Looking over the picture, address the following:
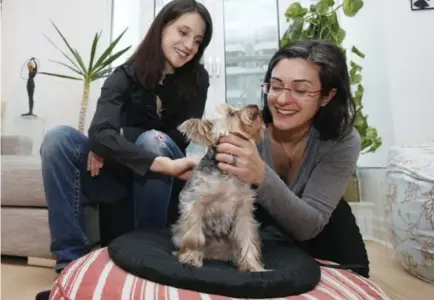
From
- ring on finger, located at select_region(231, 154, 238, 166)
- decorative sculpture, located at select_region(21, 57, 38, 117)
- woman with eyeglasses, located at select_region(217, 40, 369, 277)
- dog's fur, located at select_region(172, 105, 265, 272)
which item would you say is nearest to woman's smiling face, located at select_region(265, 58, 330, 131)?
woman with eyeglasses, located at select_region(217, 40, 369, 277)

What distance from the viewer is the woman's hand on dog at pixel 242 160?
120 cm

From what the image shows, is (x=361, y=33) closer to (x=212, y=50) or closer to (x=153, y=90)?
(x=212, y=50)

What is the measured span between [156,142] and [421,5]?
2313 millimetres

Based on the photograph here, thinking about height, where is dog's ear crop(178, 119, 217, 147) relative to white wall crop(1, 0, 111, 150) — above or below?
below

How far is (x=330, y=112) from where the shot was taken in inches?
56.2

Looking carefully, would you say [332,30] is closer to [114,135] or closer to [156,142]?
[156,142]

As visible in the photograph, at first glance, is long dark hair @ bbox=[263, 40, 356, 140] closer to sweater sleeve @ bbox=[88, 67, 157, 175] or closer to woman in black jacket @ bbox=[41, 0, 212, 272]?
woman in black jacket @ bbox=[41, 0, 212, 272]

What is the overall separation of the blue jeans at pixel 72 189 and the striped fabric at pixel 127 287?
16.5 inches

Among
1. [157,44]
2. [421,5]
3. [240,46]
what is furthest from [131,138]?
[421,5]

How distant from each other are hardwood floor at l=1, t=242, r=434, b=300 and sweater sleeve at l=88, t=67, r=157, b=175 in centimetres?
75

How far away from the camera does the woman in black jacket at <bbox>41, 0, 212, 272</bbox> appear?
5.24 ft

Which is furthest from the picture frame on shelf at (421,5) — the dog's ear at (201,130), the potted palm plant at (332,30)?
the dog's ear at (201,130)

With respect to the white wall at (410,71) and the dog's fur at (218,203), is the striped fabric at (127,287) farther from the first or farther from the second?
the white wall at (410,71)

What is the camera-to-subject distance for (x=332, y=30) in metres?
2.71
